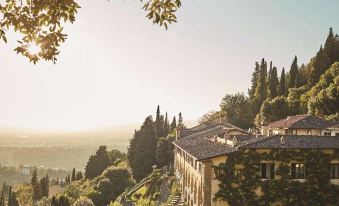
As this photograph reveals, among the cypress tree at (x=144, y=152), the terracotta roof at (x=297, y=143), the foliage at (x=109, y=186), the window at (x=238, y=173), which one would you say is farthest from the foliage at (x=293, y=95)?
the window at (x=238, y=173)

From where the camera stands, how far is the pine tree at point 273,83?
87775 millimetres

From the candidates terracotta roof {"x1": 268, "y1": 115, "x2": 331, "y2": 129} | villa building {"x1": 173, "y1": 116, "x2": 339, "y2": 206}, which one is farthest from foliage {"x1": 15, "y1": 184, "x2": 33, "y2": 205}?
villa building {"x1": 173, "y1": 116, "x2": 339, "y2": 206}

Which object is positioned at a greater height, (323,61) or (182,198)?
(323,61)

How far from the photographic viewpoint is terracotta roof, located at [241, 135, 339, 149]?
31.3m

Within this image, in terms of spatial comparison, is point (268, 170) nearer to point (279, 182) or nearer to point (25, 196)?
point (279, 182)

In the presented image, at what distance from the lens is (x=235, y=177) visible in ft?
102

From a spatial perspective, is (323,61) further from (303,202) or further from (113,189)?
(303,202)

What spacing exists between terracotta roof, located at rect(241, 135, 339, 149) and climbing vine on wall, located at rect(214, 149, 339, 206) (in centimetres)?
42

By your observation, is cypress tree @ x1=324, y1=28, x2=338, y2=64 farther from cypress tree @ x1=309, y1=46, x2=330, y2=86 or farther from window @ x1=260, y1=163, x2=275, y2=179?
window @ x1=260, y1=163, x2=275, y2=179

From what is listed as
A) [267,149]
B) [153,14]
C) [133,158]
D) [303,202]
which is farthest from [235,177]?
[133,158]

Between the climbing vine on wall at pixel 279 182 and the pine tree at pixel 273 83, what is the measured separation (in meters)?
57.1

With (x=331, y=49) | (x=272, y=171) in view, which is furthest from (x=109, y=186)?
(x=331, y=49)

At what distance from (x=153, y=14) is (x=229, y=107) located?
3752 inches

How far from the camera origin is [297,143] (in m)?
32.0
